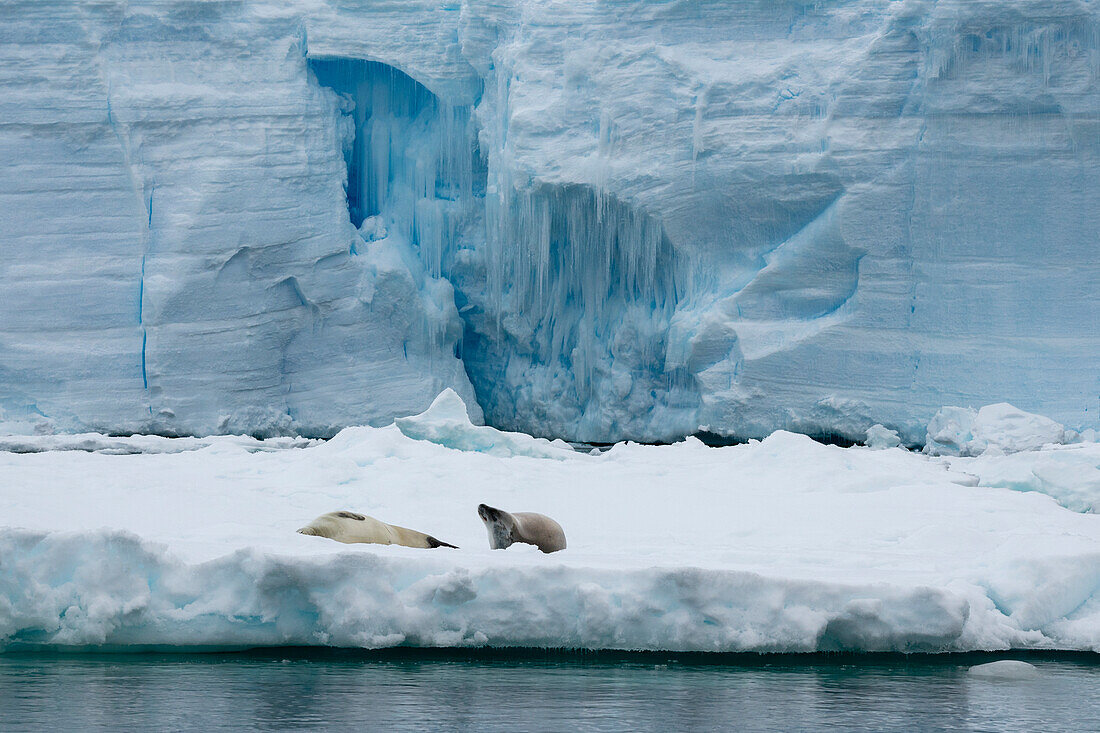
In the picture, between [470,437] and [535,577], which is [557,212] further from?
[535,577]

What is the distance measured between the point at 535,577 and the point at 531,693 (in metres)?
0.65

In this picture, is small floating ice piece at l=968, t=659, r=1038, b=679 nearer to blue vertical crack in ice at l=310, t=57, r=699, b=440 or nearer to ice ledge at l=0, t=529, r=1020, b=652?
ice ledge at l=0, t=529, r=1020, b=652

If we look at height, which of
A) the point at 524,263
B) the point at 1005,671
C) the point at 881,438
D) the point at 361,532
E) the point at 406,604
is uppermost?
the point at 524,263

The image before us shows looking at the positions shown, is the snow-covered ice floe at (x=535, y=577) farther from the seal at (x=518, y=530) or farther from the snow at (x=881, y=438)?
the snow at (x=881, y=438)

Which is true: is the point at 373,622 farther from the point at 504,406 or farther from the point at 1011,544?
the point at 504,406

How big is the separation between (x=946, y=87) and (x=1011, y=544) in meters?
11.1

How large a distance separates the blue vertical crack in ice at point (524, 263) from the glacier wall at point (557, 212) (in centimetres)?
5

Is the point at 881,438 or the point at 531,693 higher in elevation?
the point at 881,438

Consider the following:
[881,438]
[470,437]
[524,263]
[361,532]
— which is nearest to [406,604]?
[361,532]

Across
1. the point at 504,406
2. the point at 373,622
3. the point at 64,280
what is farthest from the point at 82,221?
the point at 373,622

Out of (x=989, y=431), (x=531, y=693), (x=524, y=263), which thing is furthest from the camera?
(x=524, y=263)

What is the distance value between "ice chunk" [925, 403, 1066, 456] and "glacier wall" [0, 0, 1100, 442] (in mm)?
649

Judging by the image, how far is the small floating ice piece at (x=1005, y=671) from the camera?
4.04m

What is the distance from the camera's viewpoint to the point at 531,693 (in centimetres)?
360
